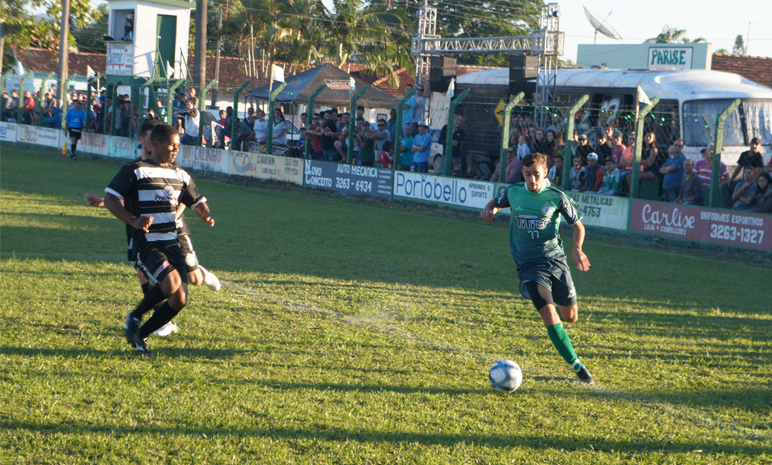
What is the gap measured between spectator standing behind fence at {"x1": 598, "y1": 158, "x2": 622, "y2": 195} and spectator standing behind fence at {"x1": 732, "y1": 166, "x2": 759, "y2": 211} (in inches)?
87.2

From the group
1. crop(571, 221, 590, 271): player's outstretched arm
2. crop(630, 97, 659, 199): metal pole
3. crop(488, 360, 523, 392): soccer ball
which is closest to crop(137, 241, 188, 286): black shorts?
crop(488, 360, 523, 392): soccer ball

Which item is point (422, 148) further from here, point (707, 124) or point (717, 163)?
point (717, 163)

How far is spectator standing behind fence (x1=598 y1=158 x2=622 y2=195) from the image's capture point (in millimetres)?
14344

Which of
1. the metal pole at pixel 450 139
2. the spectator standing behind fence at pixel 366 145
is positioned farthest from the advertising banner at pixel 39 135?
the metal pole at pixel 450 139

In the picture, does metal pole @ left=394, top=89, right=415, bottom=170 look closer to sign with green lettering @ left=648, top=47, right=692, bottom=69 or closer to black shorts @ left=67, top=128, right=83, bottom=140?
black shorts @ left=67, top=128, right=83, bottom=140

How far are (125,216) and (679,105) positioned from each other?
13.7 metres

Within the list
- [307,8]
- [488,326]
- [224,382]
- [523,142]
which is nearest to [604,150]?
[523,142]

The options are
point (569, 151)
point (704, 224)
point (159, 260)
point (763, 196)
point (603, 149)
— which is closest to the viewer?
point (159, 260)

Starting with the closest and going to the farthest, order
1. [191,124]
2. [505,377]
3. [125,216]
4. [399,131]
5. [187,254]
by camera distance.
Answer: [505,377]
[125,216]
[187,254]
[399,131]
[191,124]

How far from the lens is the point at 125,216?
534 centimetres

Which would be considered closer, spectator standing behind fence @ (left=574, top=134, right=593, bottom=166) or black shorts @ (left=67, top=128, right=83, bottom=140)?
spectator standing behind fence @ (left=574, top=134, right=593, bottom=166)

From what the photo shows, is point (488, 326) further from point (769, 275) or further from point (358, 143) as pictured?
point (358, 143)

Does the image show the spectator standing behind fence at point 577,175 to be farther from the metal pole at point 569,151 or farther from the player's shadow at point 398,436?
→ the player's shadow at point 398,436

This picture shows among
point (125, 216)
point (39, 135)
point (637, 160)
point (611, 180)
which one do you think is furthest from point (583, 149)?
point (39, 135)
